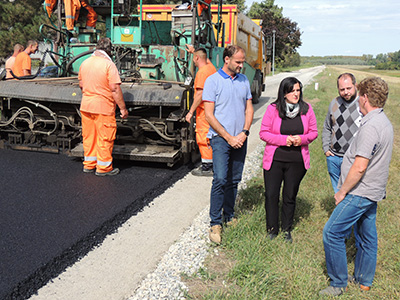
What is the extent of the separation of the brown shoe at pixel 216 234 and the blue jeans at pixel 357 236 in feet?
3.54

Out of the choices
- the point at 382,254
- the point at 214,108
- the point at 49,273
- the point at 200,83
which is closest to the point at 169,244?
the point at 49,273

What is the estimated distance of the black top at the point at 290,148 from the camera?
3.63m

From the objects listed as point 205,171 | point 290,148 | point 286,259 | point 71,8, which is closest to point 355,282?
point 286,259

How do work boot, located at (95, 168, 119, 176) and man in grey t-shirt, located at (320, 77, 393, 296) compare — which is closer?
man in grey t-shirt, located at (320, 77, 393, 296)

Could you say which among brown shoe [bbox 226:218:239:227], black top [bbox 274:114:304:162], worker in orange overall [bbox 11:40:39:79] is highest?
worker in orange overall [bbox 11:40:39:79]

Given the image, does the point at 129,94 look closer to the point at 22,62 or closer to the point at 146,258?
the point at 146,258

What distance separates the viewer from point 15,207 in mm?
4551

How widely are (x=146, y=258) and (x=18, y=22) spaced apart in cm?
2497

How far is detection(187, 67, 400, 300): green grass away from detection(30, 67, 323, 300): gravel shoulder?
0.21 metres

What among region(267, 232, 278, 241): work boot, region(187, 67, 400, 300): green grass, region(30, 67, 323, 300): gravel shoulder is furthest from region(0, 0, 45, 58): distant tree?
region(267, 232, 278, 241): work boot

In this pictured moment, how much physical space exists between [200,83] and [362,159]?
3546 mm

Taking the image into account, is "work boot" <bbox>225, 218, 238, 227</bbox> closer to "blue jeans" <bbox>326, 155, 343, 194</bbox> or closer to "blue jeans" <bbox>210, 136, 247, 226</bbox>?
"blue jeans" <bbox>210, 136, 247, 226</bbox>

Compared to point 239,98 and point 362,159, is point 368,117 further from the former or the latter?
point 239,98

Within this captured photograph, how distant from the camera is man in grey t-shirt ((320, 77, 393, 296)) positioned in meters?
2.72
